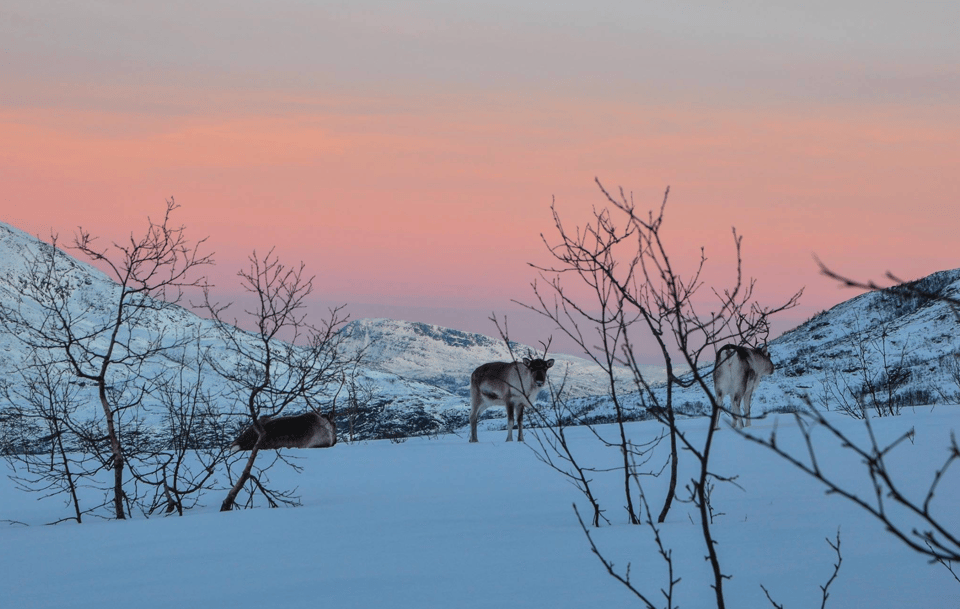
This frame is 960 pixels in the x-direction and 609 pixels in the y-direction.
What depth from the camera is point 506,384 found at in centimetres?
1277

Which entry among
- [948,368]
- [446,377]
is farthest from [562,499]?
[446,377]

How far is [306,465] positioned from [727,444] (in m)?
4.78

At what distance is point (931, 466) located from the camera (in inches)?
258

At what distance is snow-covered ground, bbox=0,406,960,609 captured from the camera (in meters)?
3.35

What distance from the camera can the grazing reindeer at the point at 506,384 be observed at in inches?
511

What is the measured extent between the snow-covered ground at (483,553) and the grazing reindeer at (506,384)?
5.52 meters

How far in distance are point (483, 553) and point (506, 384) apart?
864 centimetres

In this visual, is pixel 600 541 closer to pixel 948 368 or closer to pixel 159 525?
pixel 159 525

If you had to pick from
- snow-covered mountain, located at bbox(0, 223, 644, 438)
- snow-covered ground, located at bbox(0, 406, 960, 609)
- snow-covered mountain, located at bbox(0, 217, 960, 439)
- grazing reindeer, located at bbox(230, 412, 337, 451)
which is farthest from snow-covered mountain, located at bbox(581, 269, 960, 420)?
snow-covered ground, located at bbox(0, 406, 960, 609)

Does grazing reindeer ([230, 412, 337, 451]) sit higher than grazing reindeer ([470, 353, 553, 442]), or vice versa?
grazing reindeer ([470, 353, 553, 442])

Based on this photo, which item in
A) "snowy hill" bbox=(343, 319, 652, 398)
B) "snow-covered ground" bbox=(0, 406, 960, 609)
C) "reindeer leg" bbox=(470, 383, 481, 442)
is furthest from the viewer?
"snowy hill" bbox=(343, 319, 652, 398)

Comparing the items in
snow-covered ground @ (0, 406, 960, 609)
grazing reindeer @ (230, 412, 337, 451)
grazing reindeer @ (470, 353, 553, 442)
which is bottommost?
snow-covered ground @ (0, 406, 960, 609)

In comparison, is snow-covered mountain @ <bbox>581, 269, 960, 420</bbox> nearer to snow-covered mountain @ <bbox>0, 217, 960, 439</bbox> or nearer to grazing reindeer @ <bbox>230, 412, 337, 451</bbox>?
snow-covered mountain @ <bbox>0, 217, 960, 439</bbox>

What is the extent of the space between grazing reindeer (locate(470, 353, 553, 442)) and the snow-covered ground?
552 centimetres
